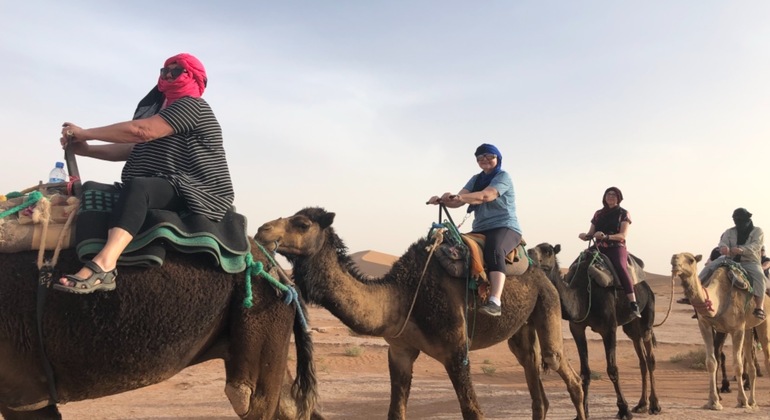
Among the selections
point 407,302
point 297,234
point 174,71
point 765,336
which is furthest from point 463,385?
point 765,336

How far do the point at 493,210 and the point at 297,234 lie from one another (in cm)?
251

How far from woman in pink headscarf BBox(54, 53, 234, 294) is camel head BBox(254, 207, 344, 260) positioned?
1826 millimetres

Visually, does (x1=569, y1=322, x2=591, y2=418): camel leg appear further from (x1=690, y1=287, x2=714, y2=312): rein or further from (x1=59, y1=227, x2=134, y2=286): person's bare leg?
(x1=59, y1=227, x2=134, y2=286): person's bare leg

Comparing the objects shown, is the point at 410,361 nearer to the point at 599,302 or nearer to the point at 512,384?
the point at 599,302

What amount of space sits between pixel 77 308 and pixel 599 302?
350 inches

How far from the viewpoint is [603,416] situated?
30.9ft

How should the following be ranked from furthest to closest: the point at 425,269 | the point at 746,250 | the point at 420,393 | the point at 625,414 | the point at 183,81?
the point at 420,393 < the point at 746,250 < the point at 625,414 < the point at 425,269 < the point at 183,81

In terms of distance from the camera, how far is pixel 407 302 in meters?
6.17

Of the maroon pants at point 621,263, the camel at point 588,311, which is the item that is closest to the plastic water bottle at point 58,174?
the camel at point 588,311

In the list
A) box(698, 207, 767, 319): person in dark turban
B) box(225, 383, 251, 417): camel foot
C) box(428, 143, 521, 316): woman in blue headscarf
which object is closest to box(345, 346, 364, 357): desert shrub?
box(698, 207, 767, 319): person in dark turban

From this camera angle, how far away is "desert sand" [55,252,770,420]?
959 centimetres

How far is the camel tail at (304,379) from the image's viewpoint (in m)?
4.04

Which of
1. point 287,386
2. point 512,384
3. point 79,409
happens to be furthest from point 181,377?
point 287,386

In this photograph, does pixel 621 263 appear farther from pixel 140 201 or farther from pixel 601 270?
pixel 140 201
